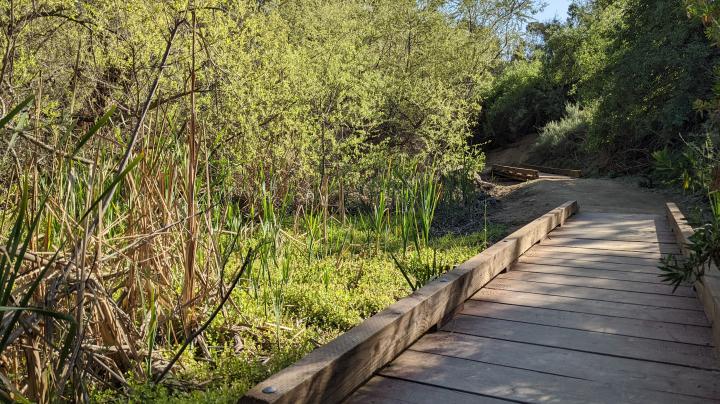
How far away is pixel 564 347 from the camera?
2.75 metres

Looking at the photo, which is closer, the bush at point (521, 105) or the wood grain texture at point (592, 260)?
the wood grain texture at point (592, 260)

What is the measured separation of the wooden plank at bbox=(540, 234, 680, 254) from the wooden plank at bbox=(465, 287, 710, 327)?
6.17 feet

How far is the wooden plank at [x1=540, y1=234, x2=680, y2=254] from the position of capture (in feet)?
17.1

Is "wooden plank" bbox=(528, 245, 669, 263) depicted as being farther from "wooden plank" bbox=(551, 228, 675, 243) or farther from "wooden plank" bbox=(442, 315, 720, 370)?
"wooden plank" bbox=(442, 315, 720, 370)

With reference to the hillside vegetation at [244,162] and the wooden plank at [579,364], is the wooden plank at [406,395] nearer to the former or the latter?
the wooden plank at [579,364]

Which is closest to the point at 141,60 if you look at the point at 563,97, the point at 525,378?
the point at 525,378

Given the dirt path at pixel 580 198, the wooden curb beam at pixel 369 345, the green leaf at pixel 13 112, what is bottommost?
the dirt path at pixel 580 198

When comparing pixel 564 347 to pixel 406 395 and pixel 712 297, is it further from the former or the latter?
pixel 406 395

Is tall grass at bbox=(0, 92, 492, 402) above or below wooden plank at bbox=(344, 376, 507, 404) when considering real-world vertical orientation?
above

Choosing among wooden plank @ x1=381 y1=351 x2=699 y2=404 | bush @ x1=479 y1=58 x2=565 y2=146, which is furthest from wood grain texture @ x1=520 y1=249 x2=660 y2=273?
bush @ x1=479 y1=58 x2=565 y2=146

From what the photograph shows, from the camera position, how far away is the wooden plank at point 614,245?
520cm

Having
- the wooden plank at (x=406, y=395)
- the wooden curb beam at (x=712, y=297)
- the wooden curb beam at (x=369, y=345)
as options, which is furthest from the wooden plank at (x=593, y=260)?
the wooden plank at (x=406, y=395)

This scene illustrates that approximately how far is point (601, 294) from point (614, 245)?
1.87 m

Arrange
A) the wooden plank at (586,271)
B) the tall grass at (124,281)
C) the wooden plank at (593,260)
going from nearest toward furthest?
the tall grass at (124,281) < the wooden plank at (586,271) < the wooden plank at (593,260)
